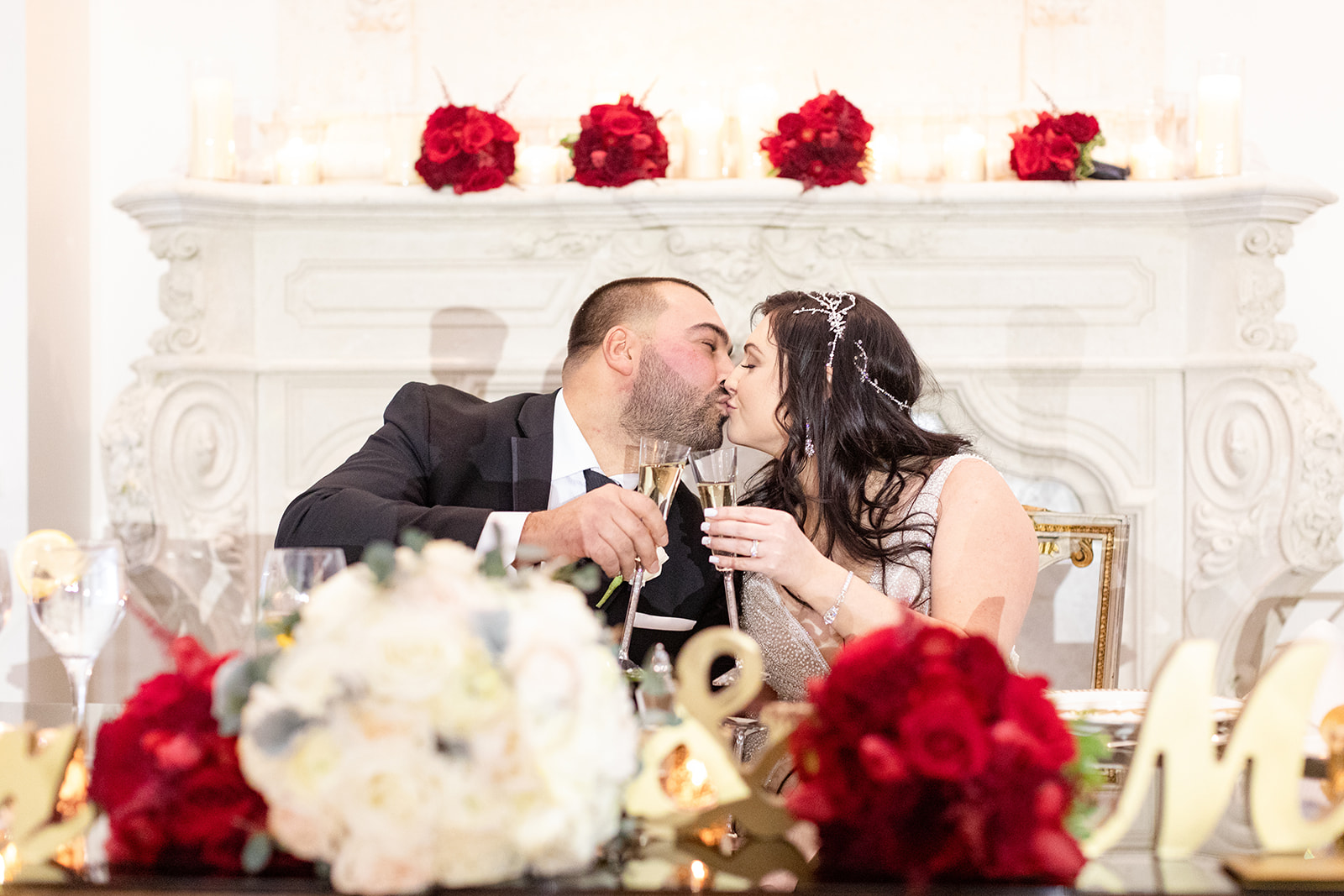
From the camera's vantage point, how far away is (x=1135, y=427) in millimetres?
3754

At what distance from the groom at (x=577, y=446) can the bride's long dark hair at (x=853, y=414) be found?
0.36 meters

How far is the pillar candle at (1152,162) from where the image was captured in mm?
3703

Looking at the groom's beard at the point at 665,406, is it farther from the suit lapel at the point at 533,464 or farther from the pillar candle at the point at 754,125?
the pillar candle at the point at 754,125

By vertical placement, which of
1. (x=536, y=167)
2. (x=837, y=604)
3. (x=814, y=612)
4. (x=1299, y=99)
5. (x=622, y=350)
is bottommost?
(x=814, y=612)

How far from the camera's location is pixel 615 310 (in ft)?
9.93

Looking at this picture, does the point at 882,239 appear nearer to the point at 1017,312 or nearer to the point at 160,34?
the point at 1017,312

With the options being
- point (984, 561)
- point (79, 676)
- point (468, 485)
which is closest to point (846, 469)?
point (984, 561)

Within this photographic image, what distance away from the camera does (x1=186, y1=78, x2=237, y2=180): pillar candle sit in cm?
376

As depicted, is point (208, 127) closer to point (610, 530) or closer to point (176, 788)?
point (610, 530)

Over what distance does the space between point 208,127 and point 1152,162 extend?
3.01 m

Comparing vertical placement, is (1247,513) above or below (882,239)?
below

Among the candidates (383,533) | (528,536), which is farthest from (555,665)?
(383,533)

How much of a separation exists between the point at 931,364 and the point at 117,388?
9.38 ft

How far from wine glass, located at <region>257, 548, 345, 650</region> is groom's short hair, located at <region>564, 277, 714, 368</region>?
5.56 feet
